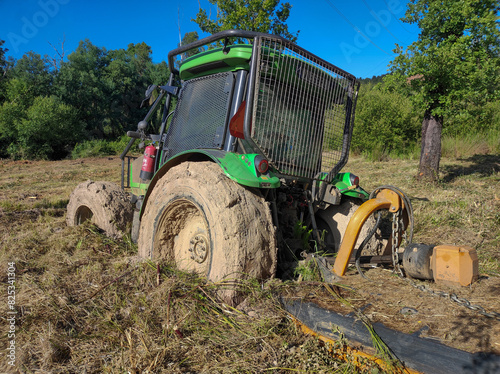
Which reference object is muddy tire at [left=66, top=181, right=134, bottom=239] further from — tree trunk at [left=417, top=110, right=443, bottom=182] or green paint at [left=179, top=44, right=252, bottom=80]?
tree trunk at [left=417, top=110, right=443, bottom=182]

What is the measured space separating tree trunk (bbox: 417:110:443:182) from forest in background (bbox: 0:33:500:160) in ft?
1.01

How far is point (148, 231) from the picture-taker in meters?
3.28

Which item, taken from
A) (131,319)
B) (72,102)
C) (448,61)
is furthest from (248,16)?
(72,102)

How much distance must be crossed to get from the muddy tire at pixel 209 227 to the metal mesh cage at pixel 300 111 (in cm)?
59

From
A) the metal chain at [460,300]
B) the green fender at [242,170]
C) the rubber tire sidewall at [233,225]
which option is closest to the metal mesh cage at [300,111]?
the green fender at [242,170]

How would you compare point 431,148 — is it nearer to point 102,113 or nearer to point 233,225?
point 233,225

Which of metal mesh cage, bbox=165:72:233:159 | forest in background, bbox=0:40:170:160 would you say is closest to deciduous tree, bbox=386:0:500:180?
metal mesh cage, bbox=165:72:233:159

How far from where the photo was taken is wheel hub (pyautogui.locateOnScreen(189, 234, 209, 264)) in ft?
9.64

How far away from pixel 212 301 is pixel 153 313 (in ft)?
1.40

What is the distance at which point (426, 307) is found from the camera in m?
2.14

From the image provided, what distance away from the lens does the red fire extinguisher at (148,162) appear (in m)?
4.24

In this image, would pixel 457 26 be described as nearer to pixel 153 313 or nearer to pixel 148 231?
pixel 148 231

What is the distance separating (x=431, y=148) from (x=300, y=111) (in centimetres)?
571

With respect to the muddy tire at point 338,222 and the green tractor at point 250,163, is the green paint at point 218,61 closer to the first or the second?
the green tractor at point 250,163
